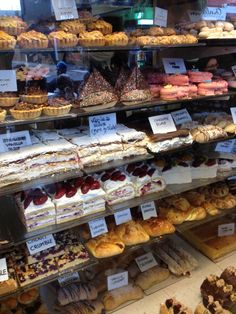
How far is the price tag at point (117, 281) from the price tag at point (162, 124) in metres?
1.00

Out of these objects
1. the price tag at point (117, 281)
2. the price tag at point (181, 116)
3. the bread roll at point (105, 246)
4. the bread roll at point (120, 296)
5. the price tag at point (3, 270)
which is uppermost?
the price tag at point (181, 116)

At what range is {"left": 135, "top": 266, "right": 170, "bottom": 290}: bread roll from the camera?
7.56 ft

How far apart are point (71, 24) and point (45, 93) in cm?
37

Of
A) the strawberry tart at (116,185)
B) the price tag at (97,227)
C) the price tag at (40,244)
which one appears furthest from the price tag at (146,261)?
the price tag at (40,244)

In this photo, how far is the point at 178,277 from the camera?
7.97 feet

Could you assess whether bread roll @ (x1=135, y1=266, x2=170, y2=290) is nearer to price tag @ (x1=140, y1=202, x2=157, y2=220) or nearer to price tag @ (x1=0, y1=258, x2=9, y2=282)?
price tag @ (x1=140, y1=202, x2=157, y2=220)

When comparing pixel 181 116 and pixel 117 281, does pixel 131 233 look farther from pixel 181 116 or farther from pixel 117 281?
pixel 181 116

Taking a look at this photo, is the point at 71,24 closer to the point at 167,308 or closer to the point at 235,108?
the point at 235,108

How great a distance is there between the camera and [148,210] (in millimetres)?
2252

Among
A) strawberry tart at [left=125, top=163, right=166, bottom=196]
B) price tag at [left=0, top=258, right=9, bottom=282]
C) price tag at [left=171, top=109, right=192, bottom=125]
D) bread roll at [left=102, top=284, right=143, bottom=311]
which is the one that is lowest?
bread roll at [left=102, top=284, right=143, bottom=311]

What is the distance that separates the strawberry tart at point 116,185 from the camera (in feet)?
6.55

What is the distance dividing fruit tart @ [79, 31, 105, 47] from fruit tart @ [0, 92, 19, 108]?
426 millimetres

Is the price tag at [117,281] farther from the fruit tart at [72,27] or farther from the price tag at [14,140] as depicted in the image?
the fruit tart at [72,27]

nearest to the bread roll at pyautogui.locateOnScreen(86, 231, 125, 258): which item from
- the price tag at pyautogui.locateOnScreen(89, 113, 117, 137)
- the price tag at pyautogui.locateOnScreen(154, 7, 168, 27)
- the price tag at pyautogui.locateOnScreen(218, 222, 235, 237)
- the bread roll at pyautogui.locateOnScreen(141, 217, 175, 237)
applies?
the bread roll at pyautogui.locateOnScreen(141, 217, 175, 237)
